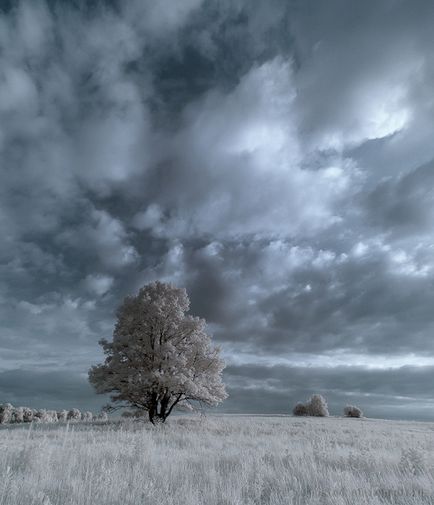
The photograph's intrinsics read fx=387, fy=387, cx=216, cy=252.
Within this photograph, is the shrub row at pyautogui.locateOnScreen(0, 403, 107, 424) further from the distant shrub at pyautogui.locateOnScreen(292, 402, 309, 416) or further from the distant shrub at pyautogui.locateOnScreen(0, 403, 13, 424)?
the distant shrub at pyautogui.locateOnScreen(292, 402, 309, 416)

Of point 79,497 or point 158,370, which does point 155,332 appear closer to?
point 158,370

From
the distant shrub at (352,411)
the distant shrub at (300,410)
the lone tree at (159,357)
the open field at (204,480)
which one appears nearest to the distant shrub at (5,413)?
the distant shrub at (300,410)

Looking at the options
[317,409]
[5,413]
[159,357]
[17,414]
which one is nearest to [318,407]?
[317,409]

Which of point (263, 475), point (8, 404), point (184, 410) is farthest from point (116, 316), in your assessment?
point (8, 404)

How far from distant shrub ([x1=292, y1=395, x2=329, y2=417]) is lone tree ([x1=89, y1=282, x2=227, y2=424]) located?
56.2m

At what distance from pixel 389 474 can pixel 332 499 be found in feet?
10.8

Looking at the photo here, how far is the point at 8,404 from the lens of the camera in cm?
13462

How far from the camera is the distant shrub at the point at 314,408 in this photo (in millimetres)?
78375

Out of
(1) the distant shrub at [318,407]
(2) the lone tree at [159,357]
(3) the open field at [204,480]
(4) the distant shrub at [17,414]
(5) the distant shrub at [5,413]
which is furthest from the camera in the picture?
(4) the distant shrub at [17,414]

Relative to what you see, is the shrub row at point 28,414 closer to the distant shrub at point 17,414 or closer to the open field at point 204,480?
the distant shrub at point 17,414

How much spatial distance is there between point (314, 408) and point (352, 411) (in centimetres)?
877

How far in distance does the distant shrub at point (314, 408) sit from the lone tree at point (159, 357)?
5622 centimetres

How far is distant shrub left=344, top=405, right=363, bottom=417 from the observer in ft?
262

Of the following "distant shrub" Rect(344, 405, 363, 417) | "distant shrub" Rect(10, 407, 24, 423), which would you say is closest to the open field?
"distant shrub" Rect(344, 405, 363, 417)
